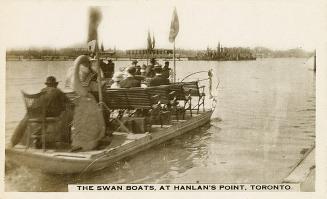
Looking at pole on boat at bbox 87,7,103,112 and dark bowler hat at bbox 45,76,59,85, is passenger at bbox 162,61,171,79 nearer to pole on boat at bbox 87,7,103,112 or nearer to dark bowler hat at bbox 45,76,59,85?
pole on boat at bbox 87,7,103,112

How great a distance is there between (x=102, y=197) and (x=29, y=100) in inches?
35.8

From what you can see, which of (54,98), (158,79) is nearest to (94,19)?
(54,98)

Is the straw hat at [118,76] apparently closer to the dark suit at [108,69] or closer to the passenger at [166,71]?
the dark suit at [108,69]

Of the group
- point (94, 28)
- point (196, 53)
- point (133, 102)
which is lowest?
point (133, 102)

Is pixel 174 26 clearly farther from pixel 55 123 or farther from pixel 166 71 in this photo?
pixel 55 123

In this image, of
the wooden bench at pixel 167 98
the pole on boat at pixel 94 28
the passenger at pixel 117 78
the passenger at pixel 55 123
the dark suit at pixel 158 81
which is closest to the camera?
the passenger at pixel 55 123

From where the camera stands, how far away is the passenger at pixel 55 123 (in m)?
4.30

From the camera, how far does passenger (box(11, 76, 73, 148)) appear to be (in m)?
4.30

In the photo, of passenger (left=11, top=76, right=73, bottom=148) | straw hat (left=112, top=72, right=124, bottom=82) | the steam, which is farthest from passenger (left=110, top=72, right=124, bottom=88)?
passenger (left=11, top=76, right=73, bottom=148)

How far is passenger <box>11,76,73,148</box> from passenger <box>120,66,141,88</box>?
606mm

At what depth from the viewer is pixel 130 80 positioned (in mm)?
4809

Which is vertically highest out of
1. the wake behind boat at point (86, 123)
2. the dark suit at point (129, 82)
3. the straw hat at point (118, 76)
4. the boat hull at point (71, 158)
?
the straw hat at point (118, 76)

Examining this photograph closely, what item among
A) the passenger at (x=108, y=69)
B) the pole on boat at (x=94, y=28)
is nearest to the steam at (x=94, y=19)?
the pole on boat at (x=94, y=28)

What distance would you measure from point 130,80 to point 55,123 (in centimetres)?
81
